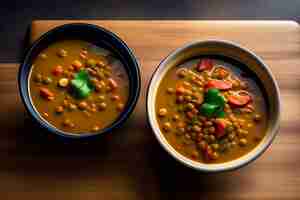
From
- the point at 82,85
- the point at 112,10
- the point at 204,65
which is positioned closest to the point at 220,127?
the point at 204,65

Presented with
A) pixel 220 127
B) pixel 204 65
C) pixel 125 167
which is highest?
pixel 204 65

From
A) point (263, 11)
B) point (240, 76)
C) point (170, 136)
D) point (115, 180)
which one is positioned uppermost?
point (263, 11)

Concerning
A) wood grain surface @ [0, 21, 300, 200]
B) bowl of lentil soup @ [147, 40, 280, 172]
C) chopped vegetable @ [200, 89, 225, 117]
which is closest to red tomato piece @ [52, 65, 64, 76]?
wood grain surface @ [0, 21, 300, 200]

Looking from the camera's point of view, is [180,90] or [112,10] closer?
[180,90]

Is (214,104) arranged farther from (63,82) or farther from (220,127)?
(63,82)

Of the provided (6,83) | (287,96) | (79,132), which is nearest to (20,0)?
(6,83)

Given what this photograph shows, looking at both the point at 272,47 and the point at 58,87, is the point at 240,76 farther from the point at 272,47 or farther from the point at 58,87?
the point at 58,87

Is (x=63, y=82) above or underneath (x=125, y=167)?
above

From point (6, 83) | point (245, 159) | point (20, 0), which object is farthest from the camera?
point (20, 0)
